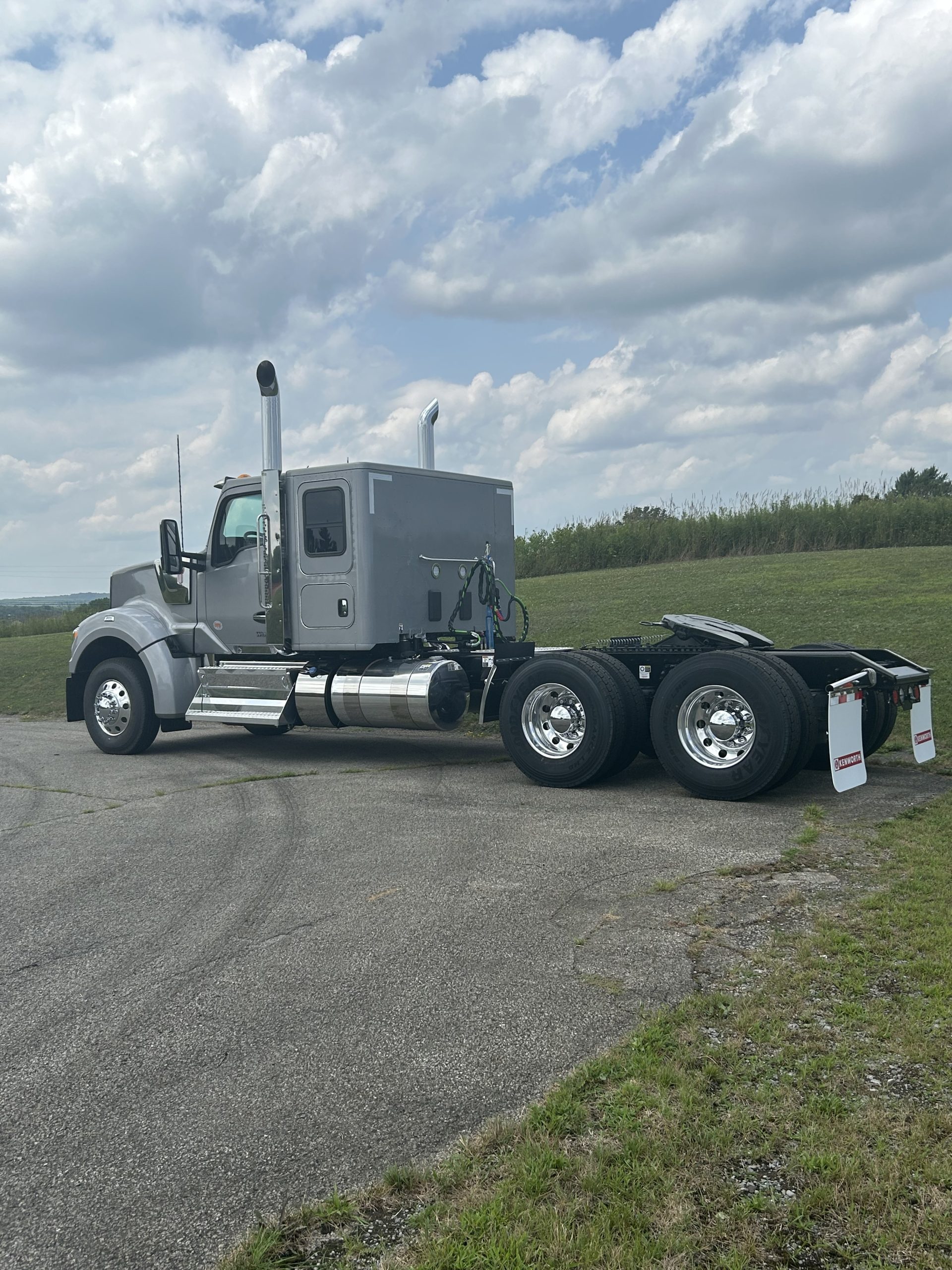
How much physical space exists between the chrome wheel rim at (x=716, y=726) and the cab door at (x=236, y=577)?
16.8 feet

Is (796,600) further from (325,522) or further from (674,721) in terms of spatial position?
(674,721)

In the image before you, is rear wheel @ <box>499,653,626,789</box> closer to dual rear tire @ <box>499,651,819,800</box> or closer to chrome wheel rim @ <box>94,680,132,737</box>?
dual rear tire @ <box>499,651,819,800</box>

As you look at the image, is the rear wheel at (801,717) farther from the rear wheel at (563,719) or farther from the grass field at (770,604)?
the grass field at (770,604)

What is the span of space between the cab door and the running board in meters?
0.33

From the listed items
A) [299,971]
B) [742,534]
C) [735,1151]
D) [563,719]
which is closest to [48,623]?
[742,534]

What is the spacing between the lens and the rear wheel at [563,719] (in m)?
9.23

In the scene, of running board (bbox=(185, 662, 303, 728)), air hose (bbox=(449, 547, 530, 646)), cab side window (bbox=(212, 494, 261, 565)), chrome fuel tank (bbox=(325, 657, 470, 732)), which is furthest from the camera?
cab side window (bbox=(212, 494, 261, 565))

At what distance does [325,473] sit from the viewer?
11188 millimetres

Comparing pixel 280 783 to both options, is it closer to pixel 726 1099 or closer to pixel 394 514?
pixel 394 514

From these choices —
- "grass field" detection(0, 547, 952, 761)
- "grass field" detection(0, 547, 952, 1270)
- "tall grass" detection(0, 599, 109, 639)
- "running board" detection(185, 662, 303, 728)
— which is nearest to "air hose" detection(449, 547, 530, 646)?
"running board" detection(185, 662, 303, 728)

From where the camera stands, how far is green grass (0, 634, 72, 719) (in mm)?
19594

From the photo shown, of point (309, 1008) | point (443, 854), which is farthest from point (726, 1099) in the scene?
point (443, 854)

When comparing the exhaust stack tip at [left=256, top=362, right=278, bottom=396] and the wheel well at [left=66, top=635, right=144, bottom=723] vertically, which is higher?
the exhaust stack tip at [left=256, top=362, right=278, bottom=396]

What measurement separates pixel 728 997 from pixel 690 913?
125 cm
